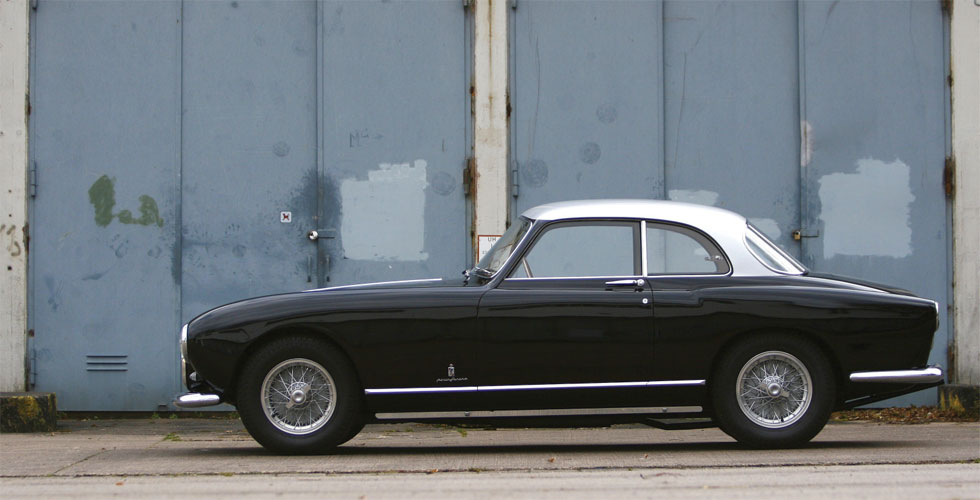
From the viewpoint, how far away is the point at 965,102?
1111 centimetres

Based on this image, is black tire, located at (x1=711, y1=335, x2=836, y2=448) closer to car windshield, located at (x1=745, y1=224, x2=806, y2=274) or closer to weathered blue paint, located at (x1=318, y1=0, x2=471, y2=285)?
car windshield, located at (x1=745, y1=224, x2=806, y2=274)

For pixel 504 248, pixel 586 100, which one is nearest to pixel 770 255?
pixel 504 248

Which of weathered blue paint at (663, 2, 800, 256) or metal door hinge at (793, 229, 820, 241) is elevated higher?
weathered blue paint at (663, 2, 800, 256)

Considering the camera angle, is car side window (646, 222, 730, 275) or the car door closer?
the car door

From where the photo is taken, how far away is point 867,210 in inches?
439

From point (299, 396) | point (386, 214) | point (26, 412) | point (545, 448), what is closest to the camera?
point (299, 396)

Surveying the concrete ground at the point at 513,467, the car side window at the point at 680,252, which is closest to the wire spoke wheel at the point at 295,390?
the concrete ground at the point at 513,467

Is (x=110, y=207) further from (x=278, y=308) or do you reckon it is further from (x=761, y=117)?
(x=761, y=117)

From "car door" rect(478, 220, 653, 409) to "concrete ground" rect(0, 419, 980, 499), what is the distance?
356 millimetres

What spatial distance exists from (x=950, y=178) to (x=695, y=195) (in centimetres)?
224

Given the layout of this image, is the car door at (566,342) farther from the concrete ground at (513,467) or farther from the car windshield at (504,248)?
the concrete ground at (513,467)

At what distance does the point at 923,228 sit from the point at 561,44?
357cm

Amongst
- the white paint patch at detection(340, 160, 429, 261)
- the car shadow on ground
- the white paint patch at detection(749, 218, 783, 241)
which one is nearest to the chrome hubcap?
the car shadow on ground

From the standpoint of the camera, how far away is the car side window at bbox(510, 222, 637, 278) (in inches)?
278
